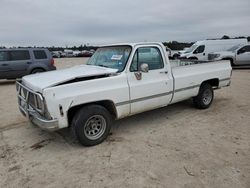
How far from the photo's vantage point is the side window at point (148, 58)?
5.00 meters

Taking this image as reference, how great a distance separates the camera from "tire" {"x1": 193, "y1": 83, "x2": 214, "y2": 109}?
21.4 ft

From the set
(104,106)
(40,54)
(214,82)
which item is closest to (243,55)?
(214,82)

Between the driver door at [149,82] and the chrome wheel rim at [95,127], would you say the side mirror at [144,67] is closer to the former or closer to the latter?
the driver door at [149,82]

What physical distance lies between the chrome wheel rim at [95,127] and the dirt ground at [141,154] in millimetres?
222

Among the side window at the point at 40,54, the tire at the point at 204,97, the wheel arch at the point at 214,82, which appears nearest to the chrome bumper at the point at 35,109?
the tire at the point at 204,97

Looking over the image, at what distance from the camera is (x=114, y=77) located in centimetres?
459

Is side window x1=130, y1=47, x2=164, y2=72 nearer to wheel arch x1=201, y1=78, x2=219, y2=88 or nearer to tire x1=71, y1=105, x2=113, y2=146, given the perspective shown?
tire x1=71, y1=105, x2=113, y2=146

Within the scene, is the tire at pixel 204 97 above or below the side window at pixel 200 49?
below

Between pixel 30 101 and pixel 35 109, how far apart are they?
0.36 m

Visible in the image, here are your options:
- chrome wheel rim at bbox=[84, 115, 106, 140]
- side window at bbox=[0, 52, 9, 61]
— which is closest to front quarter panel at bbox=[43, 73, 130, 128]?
chrome wheel rim at bbox=[84, 115, 106, 140]

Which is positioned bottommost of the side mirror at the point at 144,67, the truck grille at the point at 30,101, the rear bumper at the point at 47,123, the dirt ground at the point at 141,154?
the dirt ground at the point at 141,154

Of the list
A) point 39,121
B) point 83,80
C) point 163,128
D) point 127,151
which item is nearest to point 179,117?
point 163,128

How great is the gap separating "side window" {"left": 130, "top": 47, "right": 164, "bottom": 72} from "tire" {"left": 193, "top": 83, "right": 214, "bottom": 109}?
1726 millimetres

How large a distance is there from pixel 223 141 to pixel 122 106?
2.01 m
